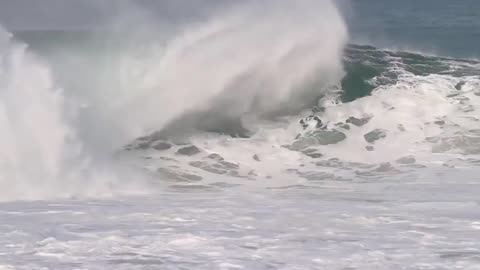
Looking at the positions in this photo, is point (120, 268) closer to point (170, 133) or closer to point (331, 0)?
point (170, 133)

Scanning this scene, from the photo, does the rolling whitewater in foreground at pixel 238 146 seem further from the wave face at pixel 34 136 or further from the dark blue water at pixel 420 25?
the dark blue water at pixel 420 25

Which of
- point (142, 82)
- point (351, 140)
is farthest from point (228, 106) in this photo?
point (351, 140)

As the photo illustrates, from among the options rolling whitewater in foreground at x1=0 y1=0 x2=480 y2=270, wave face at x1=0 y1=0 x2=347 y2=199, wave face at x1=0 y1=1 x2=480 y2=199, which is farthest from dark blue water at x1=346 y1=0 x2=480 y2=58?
wave face at x1=0 y1=0 x2=347 y2=199

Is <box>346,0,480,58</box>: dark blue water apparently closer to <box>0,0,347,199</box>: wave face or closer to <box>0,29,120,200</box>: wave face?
<box>0,0,347,199</box>: wave face

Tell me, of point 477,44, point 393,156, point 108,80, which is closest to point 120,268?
point 393,156

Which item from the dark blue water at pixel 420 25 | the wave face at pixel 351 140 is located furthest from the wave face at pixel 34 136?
the dark blue water at pixel 420 25
